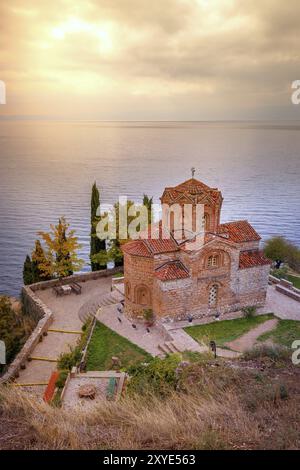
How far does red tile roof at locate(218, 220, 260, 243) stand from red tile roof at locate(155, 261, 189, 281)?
12.4 feet

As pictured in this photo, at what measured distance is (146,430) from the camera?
6.94m

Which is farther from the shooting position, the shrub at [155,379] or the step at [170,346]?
the step at [170,346]

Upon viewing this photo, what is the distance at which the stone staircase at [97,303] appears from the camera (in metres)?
26.4

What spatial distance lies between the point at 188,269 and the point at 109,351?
6315mm

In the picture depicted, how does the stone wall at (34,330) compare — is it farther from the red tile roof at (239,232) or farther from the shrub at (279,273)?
the shrub at (279,273)

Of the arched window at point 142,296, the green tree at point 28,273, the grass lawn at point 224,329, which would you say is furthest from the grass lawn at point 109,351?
the green tree at point 28,273

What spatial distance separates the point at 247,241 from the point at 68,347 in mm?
12803

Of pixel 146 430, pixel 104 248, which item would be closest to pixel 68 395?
pixel 146 430

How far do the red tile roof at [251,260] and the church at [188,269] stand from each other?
12 millimetres

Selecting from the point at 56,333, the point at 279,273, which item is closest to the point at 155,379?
the point at 56,333

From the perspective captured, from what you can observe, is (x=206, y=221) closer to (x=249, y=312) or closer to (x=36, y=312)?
(x=249, y=312)

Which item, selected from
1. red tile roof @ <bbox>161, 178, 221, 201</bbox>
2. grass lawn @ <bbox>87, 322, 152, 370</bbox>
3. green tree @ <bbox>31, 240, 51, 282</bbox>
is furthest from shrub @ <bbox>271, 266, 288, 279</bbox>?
green tree @ <bbox>31, 240, 51, 282</bbox>

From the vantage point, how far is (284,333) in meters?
22.1
